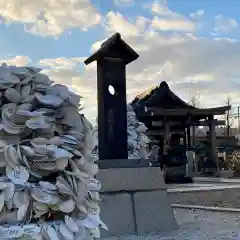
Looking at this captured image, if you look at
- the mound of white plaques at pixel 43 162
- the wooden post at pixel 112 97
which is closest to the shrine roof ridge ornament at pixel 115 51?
the wooden post at pixel 112 97

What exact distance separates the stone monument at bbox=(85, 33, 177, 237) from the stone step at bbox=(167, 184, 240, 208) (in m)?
3.00

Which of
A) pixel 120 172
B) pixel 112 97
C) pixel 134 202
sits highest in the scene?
pixel 112 97

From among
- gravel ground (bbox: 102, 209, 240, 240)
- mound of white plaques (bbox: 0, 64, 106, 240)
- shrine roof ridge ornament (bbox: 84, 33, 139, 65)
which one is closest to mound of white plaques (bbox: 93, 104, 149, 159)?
gravel ground (bbox: 102, 209, 240, 240)

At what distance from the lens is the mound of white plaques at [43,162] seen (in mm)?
2320

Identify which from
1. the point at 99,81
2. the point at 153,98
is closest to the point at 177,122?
the point at 153,98

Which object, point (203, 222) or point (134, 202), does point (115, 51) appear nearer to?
point (134, 202)

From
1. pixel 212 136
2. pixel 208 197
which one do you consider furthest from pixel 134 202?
pixel 212 136

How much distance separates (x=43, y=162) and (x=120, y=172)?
10.1 ft

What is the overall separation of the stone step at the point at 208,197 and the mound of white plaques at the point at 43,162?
6.40 meters

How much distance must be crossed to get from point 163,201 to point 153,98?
13288 millimetres

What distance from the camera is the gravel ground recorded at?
508 cm

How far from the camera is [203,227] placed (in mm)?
5723

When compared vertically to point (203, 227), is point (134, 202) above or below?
above

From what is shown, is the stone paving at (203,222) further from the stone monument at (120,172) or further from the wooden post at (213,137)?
the wooden post at (213,137)
